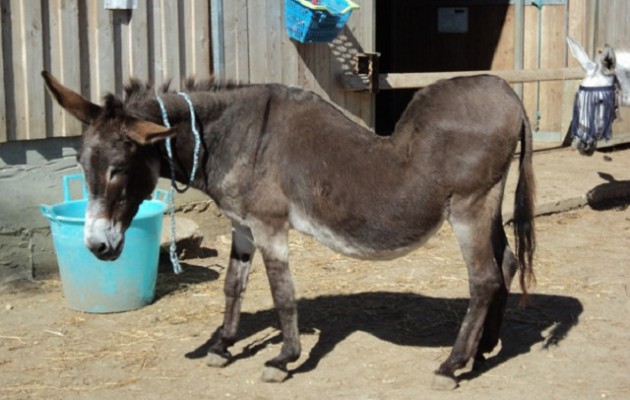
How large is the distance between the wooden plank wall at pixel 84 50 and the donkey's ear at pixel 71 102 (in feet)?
7.01

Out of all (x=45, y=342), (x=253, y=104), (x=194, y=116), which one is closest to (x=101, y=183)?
(x=194, y=116)

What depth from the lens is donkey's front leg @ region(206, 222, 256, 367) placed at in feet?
17.7

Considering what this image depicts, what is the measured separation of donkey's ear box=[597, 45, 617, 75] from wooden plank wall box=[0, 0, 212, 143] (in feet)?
12.2

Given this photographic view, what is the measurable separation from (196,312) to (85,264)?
802 millimetres

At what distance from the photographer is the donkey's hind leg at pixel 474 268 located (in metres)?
4.84

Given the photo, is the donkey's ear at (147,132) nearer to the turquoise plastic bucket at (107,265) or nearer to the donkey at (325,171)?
the donkey at (325,171)

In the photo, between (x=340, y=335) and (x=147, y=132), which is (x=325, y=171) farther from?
(x=340, y=335)

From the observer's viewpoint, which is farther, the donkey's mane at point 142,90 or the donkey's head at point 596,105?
the donkey's head at point 596,105

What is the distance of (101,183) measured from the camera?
15.3ft

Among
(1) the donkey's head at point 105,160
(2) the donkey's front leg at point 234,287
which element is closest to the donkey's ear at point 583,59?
(2) the donkey's front leg at point 234,287

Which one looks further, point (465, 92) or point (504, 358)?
point (504, 358)

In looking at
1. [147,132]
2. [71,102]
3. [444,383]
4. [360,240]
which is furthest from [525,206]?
[71,102]

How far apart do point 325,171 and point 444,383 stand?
1278 mm

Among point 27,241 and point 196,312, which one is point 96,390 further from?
point 27,241
